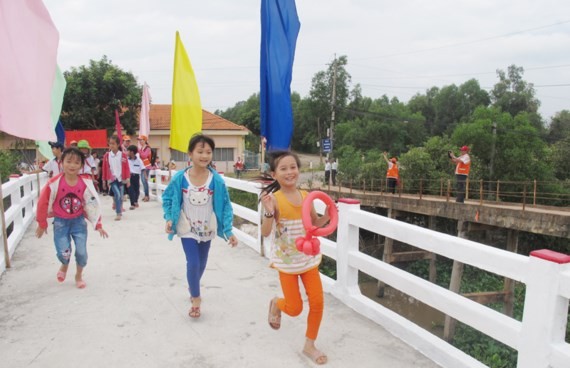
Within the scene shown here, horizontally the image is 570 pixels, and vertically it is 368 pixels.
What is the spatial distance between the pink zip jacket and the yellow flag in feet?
8.35

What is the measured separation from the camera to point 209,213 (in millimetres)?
3973

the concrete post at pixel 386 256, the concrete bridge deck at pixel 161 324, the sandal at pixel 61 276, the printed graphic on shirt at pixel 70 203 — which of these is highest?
the printed graphic on shirt at pixel 70 203

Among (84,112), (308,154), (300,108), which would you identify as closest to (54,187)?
(84,112)

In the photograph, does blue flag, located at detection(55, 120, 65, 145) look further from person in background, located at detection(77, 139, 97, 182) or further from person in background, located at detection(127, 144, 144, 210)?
person in background, located at detection(77, 139, 97, 182)

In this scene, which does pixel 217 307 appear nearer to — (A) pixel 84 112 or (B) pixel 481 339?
(B) pixel 481 339

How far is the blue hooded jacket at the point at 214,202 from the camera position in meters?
3.86

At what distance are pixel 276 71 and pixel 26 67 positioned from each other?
7.61 ft

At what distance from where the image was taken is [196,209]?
3.92m

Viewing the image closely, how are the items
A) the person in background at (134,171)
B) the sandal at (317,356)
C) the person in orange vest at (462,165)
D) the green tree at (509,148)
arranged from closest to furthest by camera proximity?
the sandal at (317,356)
the person in background at (134,171)
the person in orange vest at (462,165)
the green tree at (509,148)

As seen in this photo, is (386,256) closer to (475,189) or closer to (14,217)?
(475,189)

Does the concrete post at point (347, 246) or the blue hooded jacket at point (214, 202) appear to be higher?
the blue hooded jacket at point (214, 202)

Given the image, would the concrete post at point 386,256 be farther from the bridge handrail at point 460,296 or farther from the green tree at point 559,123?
the green tree at point 559,123

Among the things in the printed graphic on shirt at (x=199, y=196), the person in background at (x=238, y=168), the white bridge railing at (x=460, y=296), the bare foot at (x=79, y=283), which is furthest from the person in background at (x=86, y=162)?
the person in background at (x=238, y=168)

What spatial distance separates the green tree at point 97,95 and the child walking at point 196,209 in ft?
80.9
